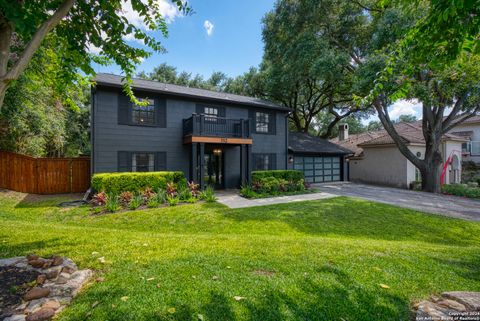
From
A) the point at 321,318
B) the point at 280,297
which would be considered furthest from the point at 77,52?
the point at 321,318

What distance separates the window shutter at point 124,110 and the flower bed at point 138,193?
2896 millimetres

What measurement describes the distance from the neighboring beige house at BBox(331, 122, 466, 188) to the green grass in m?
11.7

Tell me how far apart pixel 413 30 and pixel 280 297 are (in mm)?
3915

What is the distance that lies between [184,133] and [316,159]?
10.6m

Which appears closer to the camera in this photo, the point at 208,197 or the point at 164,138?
the point at 208,197

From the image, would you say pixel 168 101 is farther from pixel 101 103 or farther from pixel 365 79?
pixel 365 79

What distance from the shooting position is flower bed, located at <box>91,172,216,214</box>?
26.8ft

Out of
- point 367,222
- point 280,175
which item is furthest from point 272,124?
point 367,222

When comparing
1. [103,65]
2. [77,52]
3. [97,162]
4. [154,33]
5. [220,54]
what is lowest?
[97,162]

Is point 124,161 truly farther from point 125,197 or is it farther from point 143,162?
point 125,197

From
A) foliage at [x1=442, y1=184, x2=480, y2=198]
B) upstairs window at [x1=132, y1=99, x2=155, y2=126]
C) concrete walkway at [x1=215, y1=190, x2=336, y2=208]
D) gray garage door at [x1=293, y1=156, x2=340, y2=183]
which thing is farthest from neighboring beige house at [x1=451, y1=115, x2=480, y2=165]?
upstairs window at [x1=132, y1=99, x2=155, y2=126]

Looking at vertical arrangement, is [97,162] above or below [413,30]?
below

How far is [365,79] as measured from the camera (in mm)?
11781

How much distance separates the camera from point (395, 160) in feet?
56.6
